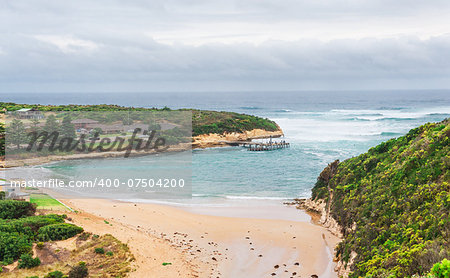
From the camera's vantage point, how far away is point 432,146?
17266 millimetres

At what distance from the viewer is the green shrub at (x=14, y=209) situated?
63.6 ft

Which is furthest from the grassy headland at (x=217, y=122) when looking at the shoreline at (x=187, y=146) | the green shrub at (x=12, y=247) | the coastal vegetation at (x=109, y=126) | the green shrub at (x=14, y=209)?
the green shrub at (x=12, y=247)

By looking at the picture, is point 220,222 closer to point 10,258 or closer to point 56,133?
point 10,258

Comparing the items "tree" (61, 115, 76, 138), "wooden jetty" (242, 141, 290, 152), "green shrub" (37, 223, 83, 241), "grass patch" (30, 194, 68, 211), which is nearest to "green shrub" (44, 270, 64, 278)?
"green shrub" (37, 223, 83, 241)

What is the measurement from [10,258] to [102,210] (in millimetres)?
9570

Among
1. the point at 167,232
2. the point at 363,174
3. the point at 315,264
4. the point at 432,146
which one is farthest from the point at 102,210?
the point at 432,146

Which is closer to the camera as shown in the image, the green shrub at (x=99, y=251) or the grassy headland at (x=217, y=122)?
the green shrub at (x=99, y=251)

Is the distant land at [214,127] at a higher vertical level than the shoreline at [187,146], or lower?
higher

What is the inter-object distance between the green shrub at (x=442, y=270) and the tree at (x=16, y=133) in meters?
48.1

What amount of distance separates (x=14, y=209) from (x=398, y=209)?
A: 18849 mm

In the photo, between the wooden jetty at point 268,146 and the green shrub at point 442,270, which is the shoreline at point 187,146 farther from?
the green shrub at point 442,270

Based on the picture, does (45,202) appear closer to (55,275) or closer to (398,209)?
(55,275)

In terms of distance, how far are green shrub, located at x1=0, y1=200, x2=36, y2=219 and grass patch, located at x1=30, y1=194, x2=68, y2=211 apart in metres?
2.36

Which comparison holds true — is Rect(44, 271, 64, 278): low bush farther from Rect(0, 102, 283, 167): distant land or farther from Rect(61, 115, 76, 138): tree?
Rect(61, 115, 76, 138): tree
